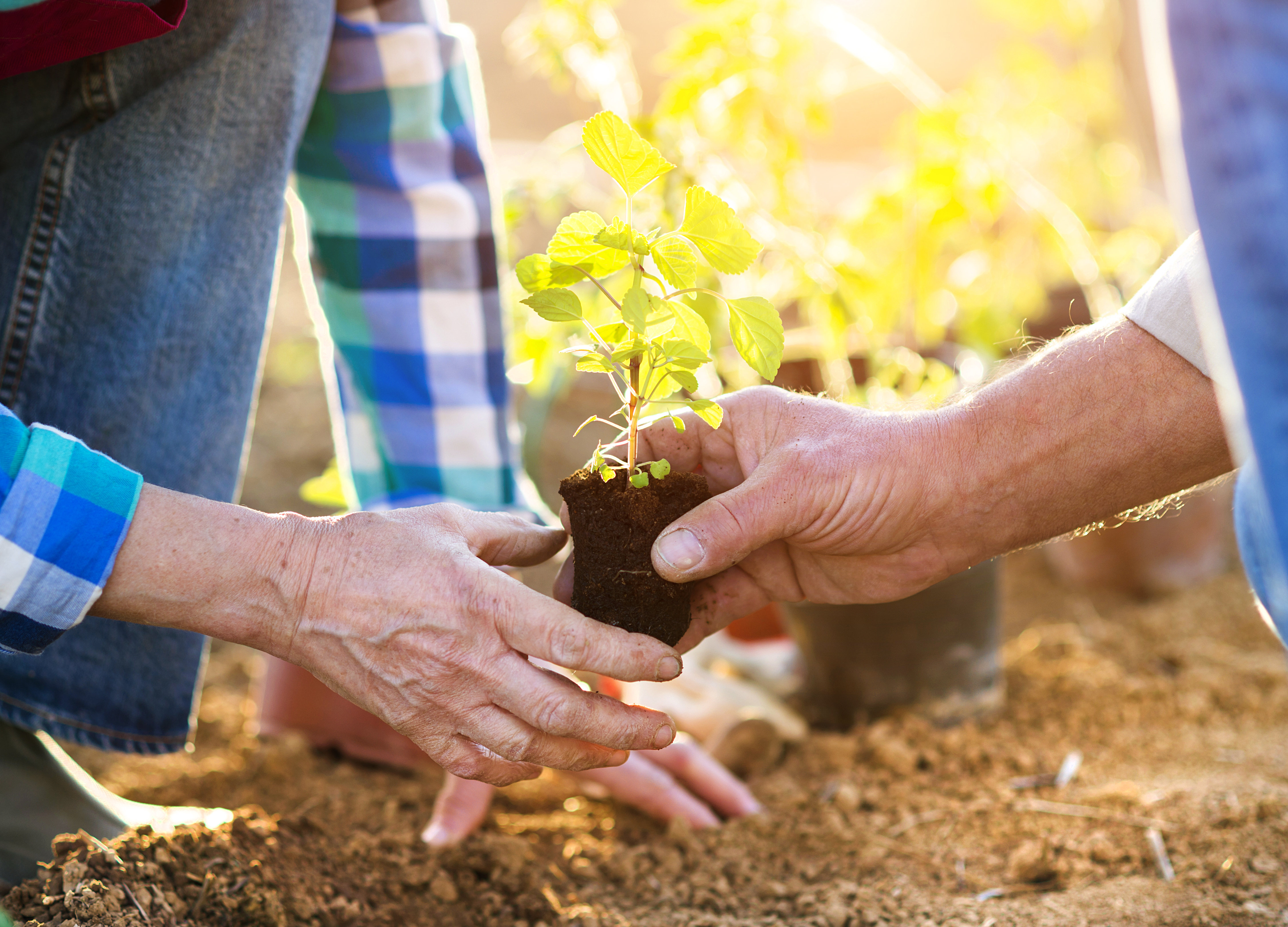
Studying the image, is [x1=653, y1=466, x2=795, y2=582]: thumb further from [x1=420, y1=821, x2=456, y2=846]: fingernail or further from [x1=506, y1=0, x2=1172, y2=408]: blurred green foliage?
[x1=420, y1=821, x2=456, y2=846]: fingernail

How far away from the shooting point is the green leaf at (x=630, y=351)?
1070mm

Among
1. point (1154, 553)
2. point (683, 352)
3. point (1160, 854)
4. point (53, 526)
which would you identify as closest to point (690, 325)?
point (683, 352)

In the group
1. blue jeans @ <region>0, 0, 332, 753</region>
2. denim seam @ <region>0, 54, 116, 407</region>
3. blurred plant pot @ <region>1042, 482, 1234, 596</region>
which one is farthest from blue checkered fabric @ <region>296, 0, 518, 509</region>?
blurred plant pot @ <region>1042, 482, 1234, 596</region>

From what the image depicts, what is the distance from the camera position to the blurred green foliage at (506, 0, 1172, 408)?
1.88m

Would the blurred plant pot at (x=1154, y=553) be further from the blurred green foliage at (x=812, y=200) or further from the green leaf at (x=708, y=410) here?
the green leaf at (x=708, y=410)

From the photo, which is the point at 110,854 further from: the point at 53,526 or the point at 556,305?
the point at 556,305

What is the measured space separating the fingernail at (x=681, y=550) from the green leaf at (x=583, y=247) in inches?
12.8

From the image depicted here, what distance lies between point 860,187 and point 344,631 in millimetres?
5179

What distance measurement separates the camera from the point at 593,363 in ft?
3.68

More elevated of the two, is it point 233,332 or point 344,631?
point 233,332

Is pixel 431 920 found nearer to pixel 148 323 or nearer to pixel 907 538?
pixel 907 538

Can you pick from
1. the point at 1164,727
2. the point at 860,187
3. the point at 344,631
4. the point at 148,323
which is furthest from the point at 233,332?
the point at 860,187

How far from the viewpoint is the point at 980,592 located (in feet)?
6.21

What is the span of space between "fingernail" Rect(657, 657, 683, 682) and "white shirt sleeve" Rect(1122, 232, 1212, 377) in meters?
0.72
